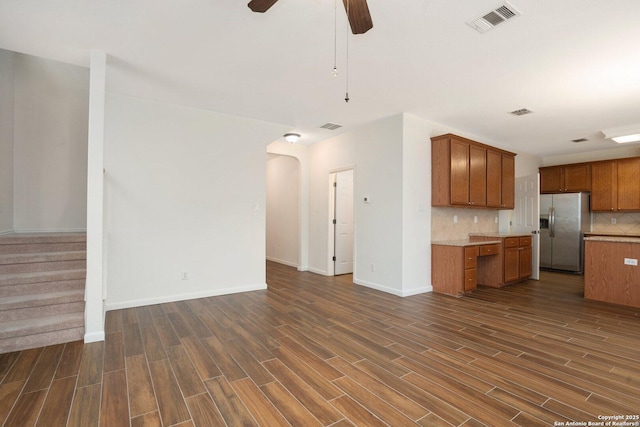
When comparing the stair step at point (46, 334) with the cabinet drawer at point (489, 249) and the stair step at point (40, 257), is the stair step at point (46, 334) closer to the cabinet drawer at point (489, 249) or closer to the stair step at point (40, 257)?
the stair step at point (40, 257)

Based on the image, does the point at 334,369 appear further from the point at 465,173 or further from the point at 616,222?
the point at 616,222

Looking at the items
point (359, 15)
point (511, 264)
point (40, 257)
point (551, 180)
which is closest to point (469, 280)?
point (511, 264)

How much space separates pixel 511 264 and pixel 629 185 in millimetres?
3356

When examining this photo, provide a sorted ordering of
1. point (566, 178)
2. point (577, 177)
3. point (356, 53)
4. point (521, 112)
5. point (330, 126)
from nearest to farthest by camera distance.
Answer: point (356, 53) → point (521, 112) → point (330, 126) → point (577, 177) → point (566, 178)

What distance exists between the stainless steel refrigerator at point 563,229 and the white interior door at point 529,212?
111 cm

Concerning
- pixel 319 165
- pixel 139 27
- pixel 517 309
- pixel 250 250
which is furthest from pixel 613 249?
pixel 139 27

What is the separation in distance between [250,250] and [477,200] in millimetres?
4046

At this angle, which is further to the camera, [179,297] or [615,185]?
[615,185]

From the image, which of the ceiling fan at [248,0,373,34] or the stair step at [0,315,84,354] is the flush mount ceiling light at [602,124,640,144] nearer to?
the ceiling fan at [248,0,373,34]

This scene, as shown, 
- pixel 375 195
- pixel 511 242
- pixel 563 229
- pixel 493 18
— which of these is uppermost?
pixel 493 18

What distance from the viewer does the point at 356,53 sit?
2896mm

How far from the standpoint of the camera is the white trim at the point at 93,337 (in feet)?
9.37

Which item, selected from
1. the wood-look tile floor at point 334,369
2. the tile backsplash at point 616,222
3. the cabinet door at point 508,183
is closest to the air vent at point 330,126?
the wood-look tile floor at point 334,369

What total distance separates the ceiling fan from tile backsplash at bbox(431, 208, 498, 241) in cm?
375
